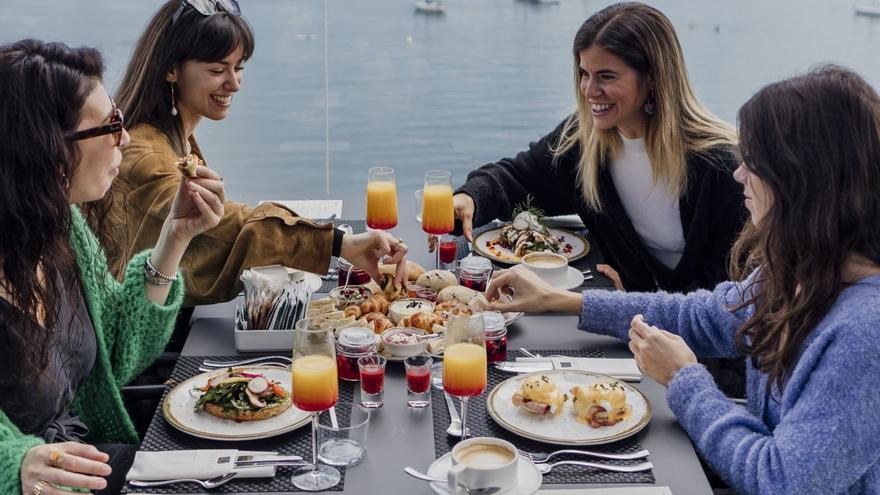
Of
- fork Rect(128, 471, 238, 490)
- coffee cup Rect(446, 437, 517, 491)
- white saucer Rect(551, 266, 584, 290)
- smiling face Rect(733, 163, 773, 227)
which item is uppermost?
smiling face Rect(733, 163, 773, 227)

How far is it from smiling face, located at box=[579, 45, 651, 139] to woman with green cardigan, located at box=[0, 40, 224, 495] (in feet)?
3.67

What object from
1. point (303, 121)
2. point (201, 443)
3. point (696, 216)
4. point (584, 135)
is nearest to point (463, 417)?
point (201, 443)

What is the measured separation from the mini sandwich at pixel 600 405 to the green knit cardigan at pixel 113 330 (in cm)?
93

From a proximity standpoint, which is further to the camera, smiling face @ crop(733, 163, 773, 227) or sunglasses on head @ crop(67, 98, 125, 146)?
sunglasses on head @ crop(67, 98, 125, 146)

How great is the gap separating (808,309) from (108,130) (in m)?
1.33

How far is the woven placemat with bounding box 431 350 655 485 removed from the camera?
66.2 inches

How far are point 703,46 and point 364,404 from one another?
13.5 feet

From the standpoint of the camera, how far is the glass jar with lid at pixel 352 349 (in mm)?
1987

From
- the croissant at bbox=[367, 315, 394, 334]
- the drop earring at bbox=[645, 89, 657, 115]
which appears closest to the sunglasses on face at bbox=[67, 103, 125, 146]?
the croissant at bbox=[367, 315, 394, 334]

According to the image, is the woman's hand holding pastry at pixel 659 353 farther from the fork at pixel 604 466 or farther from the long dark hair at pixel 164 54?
the long dark hair at pixel 164 54

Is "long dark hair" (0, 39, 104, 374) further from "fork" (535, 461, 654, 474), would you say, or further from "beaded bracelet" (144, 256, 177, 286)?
"fork" (535, 461, 654, 474)

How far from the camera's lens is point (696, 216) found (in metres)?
2.67

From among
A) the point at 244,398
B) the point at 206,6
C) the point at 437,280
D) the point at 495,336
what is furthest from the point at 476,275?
the point at 206,6

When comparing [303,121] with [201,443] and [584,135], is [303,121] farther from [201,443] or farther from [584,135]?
[201,443]
